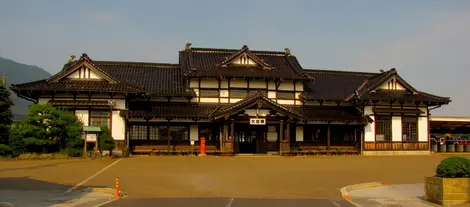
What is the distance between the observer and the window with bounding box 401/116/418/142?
36.8 metres

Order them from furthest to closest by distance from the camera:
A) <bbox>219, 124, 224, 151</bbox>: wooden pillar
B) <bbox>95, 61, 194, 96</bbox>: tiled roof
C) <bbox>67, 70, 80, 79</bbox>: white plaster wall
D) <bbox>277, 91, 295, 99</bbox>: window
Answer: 1. <bbox>277, 91, 295, 99</bbox>: window
2. <bbox>95, 61, 194, 96</bbox>: tiled roof
3. <bbox>219, 124, 224, 151</bbox>: wooden pillar
4. <bbox>67, 70, 80, 79</bbox>: white plaster wall

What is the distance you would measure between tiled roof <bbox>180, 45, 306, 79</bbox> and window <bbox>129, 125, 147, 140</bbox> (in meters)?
5.17

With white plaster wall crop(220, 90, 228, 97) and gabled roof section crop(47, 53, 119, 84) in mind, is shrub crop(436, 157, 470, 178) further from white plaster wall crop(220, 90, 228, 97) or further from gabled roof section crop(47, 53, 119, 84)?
gabled roof section crop(47, 53, 119, 84)

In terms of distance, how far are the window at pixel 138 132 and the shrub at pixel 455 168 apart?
23.1 m

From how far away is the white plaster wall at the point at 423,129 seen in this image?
37.3 meters

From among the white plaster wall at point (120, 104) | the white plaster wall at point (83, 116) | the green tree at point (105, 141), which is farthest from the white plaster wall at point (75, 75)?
the green tree at point (105, 141)

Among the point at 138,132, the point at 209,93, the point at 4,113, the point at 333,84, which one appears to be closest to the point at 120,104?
the point at 138,132

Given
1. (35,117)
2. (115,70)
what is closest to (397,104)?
(115,70)

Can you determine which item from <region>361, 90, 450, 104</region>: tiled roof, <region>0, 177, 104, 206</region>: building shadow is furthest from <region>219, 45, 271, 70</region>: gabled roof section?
<region>0, 177, 104, 206</region>: building shadow

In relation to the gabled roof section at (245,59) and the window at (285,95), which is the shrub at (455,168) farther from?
the gabled roof section at (245,59)

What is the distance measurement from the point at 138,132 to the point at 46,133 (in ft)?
22.5

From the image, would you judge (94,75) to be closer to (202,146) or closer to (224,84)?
(202,146)

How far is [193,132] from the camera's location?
3422cm

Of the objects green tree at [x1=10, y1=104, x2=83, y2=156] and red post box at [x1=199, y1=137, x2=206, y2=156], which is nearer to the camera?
green tree at [x1=10, y1=104, x2=83, y2=156]
